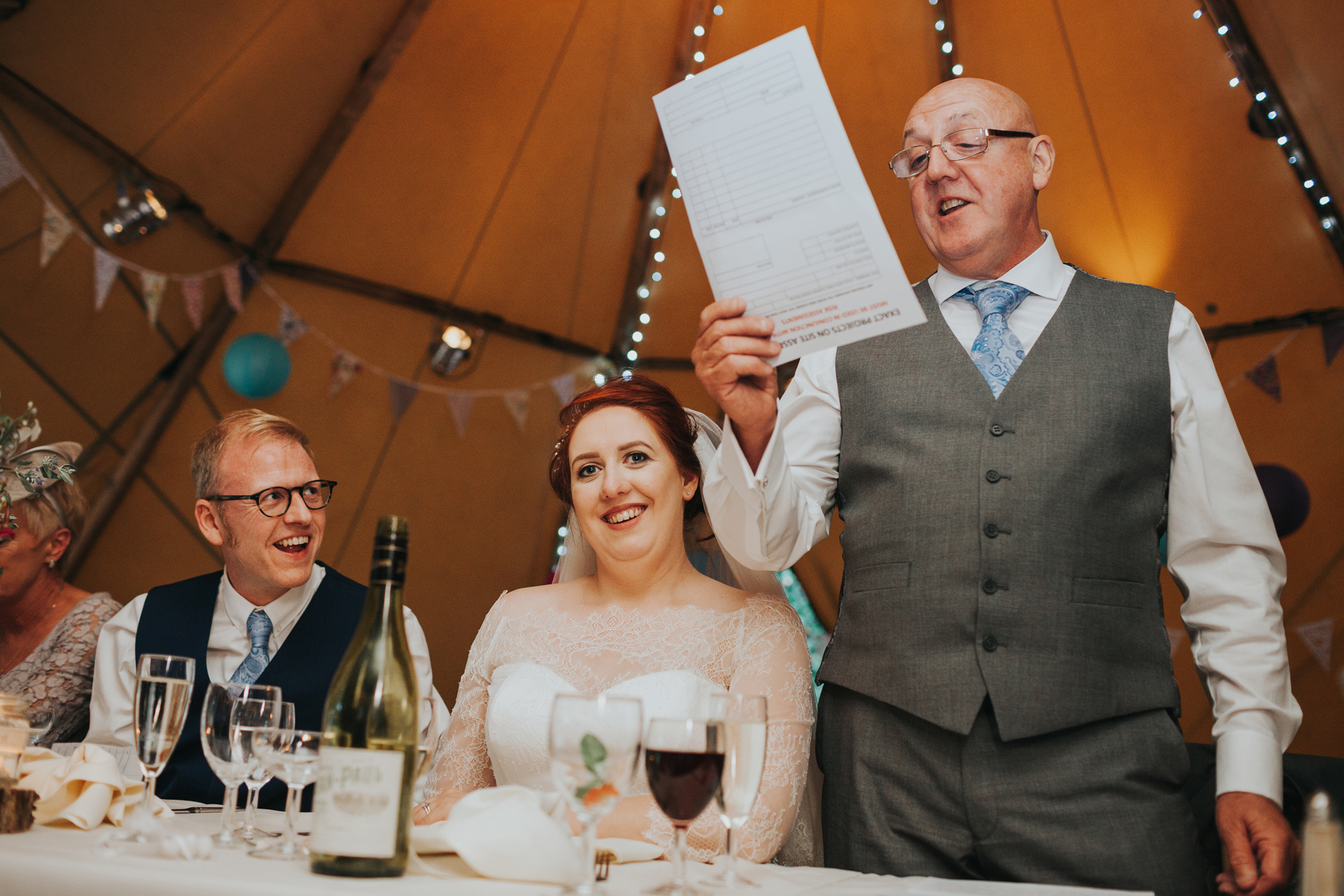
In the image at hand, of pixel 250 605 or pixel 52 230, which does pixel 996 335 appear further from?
pixel 52 230

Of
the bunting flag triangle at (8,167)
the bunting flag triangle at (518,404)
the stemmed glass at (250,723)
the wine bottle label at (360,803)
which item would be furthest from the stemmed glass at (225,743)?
the bunting flag triangle at (518,404)

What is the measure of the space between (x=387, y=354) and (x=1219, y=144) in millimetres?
4043

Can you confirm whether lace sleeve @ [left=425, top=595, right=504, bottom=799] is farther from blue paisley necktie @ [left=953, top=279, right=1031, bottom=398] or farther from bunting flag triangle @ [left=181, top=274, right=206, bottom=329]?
bunting flag triangle @ [left=181, top=274, right=206, bottom=329]

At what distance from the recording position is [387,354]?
5215mm

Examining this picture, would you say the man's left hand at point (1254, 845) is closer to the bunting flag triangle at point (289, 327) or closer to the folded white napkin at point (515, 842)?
the folded white napkin at point (515, 842)

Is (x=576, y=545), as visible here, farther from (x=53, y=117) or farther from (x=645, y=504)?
(x=53, y=117)

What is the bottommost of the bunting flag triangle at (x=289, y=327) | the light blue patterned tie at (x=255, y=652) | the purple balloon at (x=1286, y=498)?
the light blue patterned tie at (x=255, y=652)

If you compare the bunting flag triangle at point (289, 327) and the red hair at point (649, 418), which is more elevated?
the bunting flag triangle at point (289, 327)

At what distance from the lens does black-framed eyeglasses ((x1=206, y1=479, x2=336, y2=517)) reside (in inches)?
91.7

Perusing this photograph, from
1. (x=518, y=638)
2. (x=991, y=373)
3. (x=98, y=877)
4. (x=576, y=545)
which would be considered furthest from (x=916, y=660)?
(x=98, y=877)

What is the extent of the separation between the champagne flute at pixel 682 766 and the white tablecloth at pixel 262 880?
0.09 meters

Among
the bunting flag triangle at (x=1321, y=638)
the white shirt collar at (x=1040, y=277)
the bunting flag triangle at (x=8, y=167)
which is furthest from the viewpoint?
the bunting flag triangle at (x=1321, y=638)

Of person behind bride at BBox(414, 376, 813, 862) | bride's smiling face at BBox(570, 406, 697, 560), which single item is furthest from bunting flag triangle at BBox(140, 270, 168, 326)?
bride's smiling face at BBox(570, 406, 697, 560)

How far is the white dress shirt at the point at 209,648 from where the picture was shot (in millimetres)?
2266
